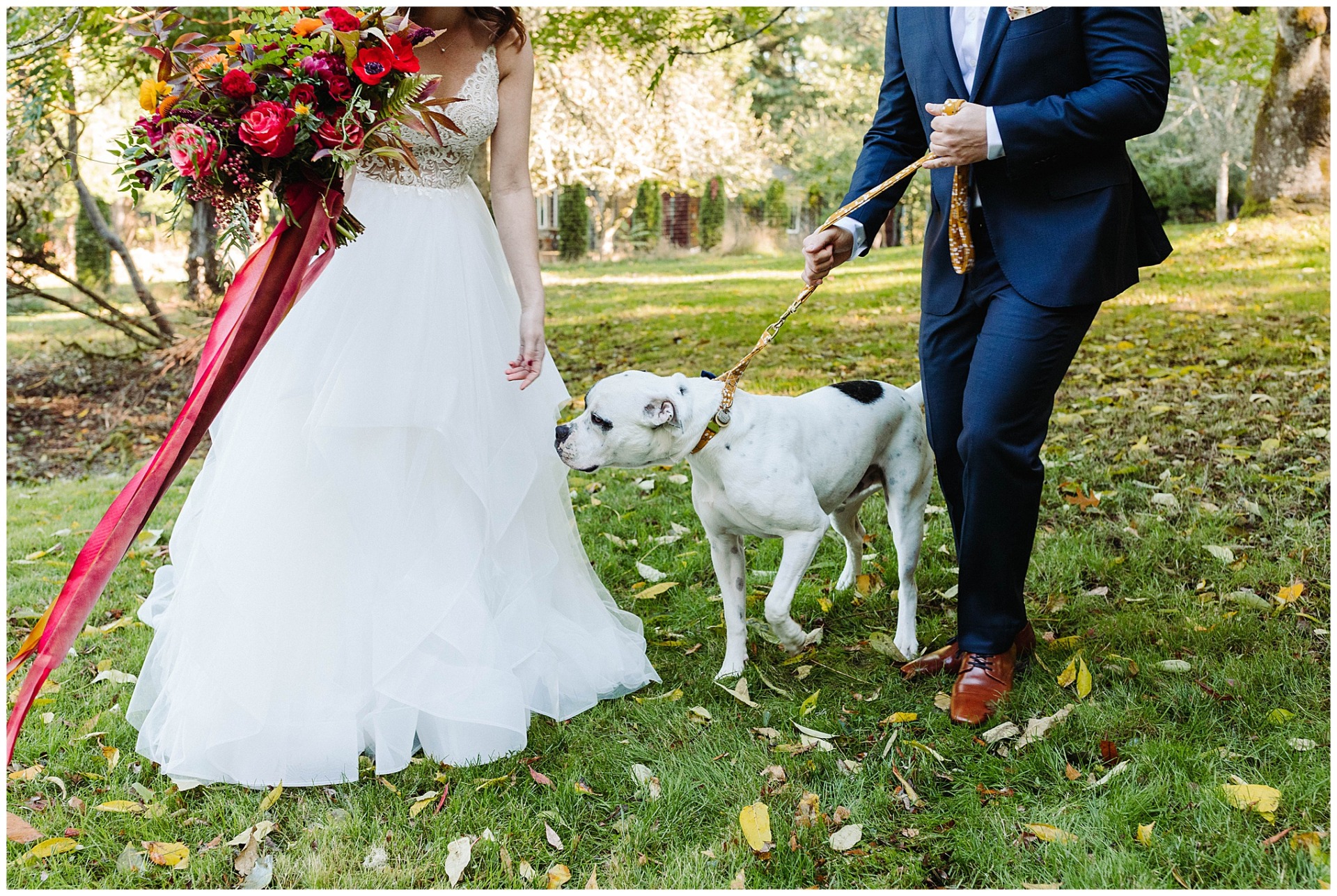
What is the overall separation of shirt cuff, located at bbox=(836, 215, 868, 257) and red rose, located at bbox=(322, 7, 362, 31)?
1.64 metres

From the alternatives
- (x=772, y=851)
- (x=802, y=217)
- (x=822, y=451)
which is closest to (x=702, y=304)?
(x=822, y=451)

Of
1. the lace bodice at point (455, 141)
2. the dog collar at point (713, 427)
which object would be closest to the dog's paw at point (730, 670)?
the dog collar at point (713, 427)

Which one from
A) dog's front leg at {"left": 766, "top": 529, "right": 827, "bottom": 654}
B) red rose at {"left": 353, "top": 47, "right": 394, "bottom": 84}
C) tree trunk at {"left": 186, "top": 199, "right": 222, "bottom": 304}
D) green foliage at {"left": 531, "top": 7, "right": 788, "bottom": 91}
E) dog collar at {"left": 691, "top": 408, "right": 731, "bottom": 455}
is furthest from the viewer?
tree trunk at {"left": 186, "top": 199, "right": 222, "bottom": 304}

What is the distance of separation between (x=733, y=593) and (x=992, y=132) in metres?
1.79

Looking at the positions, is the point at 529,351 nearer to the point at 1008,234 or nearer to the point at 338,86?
the point at 338,86

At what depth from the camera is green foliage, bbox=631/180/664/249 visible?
2945cm

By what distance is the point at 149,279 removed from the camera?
10.9 metres

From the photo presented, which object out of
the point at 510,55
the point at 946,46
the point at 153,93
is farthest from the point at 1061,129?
the point at 153,93

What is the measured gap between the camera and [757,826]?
9.29 ft

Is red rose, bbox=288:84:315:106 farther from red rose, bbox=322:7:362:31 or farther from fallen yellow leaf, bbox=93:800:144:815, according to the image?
fallen yellow leaf, bbox=93:800:144:815

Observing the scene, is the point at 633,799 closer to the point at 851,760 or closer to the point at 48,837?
the point at 851,760

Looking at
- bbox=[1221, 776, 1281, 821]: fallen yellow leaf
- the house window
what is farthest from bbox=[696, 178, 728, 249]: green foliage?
bbox=[1221, 776, 1281, 821]: fallen yellow leaf

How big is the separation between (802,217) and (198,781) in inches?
1295

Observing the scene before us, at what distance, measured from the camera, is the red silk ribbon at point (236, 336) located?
117 inches
